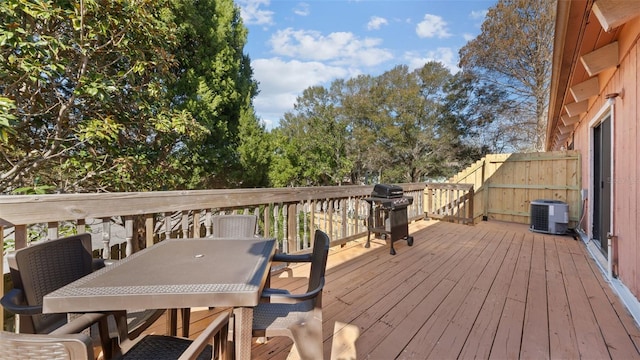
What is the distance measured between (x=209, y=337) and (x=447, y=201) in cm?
674

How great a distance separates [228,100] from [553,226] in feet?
26.9

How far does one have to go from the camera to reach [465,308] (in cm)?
227

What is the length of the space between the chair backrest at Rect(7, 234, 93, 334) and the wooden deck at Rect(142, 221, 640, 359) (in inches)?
31.7

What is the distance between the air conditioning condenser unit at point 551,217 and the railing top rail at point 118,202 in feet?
16.6

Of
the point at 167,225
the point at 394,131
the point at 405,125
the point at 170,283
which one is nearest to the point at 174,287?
the point at 170,283

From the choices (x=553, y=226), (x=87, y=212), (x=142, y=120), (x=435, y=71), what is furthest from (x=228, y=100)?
(x=435, y=71)

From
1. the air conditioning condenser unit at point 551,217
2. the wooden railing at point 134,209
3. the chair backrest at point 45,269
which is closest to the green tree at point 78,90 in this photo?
the wooden railing at point 134,209

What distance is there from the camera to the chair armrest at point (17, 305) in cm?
104

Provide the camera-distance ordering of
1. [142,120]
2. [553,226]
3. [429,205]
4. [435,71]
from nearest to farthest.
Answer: [142,120] → [553,226] → [429,205] → [435,71]

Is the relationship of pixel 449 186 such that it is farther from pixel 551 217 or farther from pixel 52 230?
pixel 52 230

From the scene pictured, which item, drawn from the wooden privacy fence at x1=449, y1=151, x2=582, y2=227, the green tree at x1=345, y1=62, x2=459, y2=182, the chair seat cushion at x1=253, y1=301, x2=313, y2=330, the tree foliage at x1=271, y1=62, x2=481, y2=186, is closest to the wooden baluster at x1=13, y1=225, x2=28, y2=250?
the chair seat cushion at x1=253, y1=301, x2=313, y2=330

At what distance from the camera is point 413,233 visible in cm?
509

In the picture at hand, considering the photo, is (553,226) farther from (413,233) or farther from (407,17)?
(407,17)

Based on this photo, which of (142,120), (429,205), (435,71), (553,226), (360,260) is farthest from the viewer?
(435,71)
